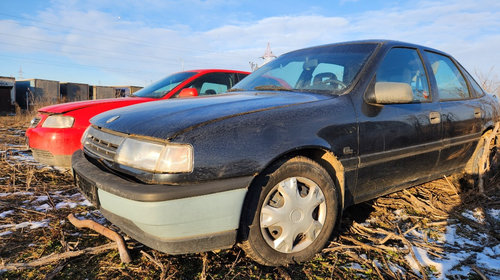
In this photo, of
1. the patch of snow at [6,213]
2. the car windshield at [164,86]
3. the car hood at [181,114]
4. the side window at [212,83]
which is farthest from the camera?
the side window at [212,83]

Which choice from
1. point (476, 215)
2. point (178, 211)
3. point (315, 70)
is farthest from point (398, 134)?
point (178, 211)

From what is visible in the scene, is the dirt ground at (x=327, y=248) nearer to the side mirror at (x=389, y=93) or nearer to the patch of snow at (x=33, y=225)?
the patch of snow at (x=33, y=225)

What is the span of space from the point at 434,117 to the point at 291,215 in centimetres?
169

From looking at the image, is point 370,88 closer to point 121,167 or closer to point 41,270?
point 121,167

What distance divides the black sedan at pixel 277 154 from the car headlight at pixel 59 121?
1342 mm

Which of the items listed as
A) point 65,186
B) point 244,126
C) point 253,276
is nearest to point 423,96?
point 244,126

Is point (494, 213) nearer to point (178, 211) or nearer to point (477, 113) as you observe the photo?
point (477, 113)

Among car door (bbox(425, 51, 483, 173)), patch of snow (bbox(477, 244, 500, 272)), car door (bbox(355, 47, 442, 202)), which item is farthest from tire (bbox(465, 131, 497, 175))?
patch of snow (bbox(477, 244, 500, 272))

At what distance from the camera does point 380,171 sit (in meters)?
2.22

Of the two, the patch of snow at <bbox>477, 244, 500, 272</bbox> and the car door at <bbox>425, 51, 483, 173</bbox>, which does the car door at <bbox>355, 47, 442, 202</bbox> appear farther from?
the patch of snow at <bbox>477, 244, 500, 272</bbox>

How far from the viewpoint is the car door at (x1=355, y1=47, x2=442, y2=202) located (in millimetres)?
2127

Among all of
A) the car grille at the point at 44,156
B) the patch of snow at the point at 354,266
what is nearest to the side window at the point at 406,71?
the patch of snow at the point at 354,266

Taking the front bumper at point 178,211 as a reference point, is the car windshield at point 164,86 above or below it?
above

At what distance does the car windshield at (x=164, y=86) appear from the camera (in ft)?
14.0
